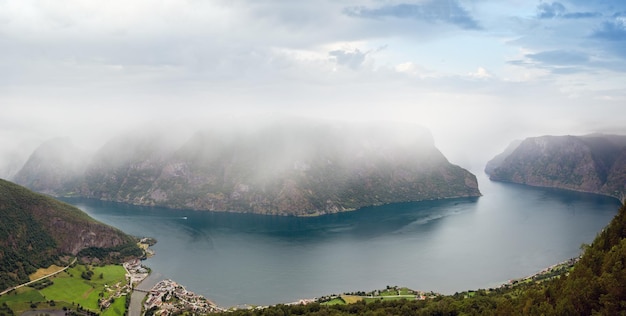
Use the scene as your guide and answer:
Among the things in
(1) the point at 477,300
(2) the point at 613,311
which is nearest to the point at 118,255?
(1) the point at 477,300

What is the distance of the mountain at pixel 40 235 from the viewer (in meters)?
92.2

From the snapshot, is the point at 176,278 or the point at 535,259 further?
the point at 535,259

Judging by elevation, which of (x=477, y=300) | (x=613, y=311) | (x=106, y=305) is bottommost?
(x=106, y=305)

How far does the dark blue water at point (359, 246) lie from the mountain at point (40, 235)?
42.8ft

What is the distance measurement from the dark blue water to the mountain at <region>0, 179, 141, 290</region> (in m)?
Result: 13.1

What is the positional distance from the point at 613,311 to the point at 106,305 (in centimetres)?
7890

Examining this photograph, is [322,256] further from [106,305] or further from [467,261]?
[106,305]

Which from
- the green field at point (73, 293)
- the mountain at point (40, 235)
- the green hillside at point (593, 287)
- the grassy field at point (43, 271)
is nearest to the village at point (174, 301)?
the green field at point (73, 293)

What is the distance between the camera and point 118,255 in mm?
110938

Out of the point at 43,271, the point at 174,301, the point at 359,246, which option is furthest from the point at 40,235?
the point at 359,246

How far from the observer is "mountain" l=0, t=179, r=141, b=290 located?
9219cm

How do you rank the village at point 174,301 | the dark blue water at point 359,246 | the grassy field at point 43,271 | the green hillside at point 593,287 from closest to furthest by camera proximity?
the green hillside at point 593,287 < the village at point 174,301 < the grassy field at point 43,271 < the dark blue water at point 359,246

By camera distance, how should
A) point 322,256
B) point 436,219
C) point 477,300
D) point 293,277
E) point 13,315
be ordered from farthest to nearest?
point 436,219 → point 322,256 → point 293,277 → point 13,315 → point 477,300

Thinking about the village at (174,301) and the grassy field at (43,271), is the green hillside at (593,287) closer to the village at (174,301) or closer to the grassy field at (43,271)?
the village at (174,301)
